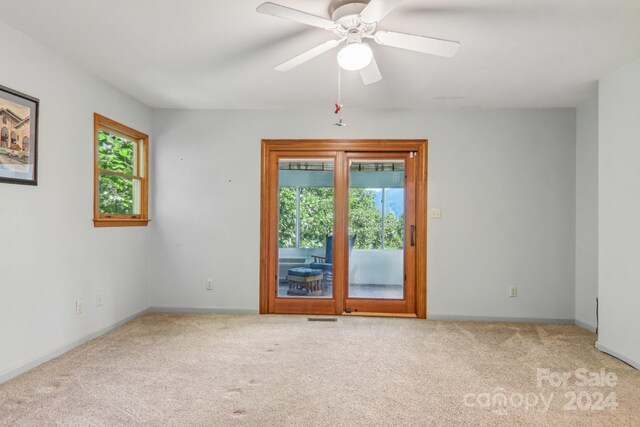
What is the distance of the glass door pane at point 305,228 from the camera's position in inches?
182

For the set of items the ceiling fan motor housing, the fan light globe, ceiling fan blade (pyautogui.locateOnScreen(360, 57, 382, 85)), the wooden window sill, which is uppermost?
the ceiling fan motor housing

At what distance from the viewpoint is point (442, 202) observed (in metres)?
4.45

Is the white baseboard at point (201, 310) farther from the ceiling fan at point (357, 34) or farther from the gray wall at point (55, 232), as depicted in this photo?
the ceiling fan at point (357, 34)

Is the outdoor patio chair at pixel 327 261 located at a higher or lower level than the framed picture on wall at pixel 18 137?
lower

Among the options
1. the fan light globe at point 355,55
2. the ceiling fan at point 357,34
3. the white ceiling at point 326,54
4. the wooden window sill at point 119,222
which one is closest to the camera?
the ceiling fan at point 357,34

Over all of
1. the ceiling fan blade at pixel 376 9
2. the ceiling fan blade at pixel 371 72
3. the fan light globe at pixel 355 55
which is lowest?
the fan light globe at pixel 355 55

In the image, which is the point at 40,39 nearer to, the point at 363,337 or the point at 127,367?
the point at 127,367

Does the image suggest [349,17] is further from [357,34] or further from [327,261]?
[327,261]

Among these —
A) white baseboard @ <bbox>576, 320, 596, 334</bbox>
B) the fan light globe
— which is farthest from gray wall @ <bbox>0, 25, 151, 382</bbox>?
white baseboard @ <bbox>576, 320, 596, 334</bbox>

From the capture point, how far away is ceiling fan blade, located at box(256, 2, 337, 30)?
6.30ft

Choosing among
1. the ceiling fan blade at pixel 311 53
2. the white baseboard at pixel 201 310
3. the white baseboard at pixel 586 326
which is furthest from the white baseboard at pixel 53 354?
the white baseboard at pixel 586 326

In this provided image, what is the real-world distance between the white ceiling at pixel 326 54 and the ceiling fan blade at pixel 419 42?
0.63 feet

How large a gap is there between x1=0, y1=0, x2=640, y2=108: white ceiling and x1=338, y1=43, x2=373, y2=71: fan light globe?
0.33 meters

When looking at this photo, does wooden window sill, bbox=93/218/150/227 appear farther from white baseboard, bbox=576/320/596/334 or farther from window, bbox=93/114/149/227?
white baseboard, bbox=576/320/596/334
